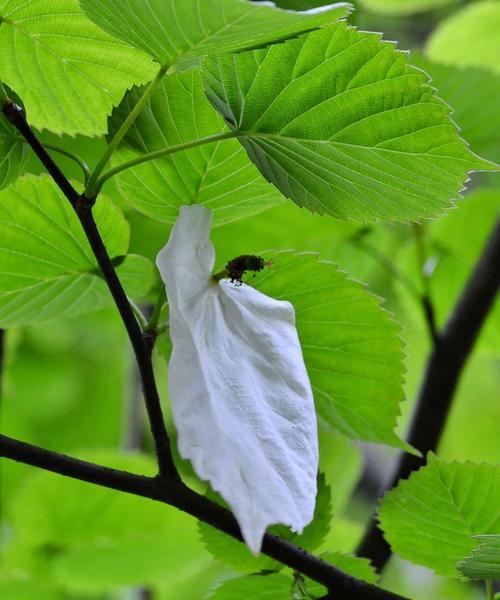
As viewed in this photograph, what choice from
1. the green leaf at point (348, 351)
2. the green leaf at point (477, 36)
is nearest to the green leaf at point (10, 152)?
the green leaf at point (348, 351)

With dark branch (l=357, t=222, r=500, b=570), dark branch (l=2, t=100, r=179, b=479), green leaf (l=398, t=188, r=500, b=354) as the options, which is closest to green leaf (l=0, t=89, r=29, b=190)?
dark branch (l=2, t=100, r=179, b=479)

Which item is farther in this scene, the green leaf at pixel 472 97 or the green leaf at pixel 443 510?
the green leaf at pixel 472 97

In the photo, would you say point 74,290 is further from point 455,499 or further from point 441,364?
point 441,364

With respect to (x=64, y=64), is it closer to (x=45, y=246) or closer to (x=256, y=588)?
(x=45, y=246)

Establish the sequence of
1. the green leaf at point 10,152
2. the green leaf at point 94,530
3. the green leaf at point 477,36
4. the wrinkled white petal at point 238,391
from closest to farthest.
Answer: the wrinkled white petal at point 238,391
the green leaf at point 10,152
the green leaf at point 94,530
the green leaf at point 477,36

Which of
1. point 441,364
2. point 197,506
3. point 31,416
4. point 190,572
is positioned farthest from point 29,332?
point 197,506

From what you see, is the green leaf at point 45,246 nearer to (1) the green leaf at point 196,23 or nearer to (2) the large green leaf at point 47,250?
(2) the large green leaf at point 47,250

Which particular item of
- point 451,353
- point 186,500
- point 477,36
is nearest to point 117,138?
point 186,500
